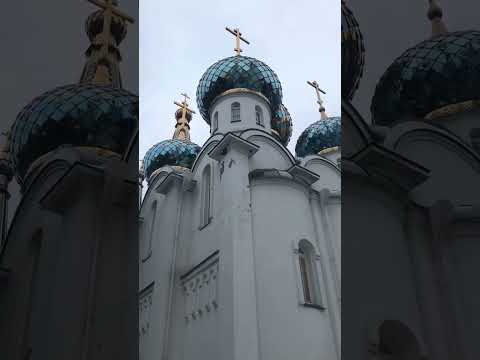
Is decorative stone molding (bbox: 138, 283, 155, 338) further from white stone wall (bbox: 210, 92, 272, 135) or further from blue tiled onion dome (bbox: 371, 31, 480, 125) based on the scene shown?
blue tiled onion dome (bbox: 371, 31, 480, 125)

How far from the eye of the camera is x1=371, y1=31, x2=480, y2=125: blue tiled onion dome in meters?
4.30

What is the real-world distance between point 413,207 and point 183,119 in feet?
7.00

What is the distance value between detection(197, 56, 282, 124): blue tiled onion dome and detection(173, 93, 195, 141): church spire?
0.02m

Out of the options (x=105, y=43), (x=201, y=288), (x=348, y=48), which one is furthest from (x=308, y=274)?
(x=105, y=43)

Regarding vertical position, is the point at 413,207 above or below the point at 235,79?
above

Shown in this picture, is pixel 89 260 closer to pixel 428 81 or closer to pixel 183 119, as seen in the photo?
pixel 183 119

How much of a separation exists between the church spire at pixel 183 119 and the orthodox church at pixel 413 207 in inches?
9.0

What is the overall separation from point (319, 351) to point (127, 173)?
14.8 inches

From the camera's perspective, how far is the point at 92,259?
2.75 ft

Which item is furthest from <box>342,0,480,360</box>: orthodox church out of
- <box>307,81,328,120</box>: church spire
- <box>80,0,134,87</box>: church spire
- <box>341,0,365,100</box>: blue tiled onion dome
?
<box>80,0,134,87</box>: church spire

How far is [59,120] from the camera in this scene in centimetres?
308

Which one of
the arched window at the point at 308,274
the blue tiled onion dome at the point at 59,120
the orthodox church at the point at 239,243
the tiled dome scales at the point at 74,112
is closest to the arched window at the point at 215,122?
the orthodox church at the point at 239,243

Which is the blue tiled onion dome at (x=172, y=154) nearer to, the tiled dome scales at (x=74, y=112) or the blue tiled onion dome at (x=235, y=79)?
the blue tiled onion dome at (x=235, y=79)

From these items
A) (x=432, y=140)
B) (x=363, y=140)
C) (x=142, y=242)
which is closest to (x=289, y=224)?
(x=142, y=242)
